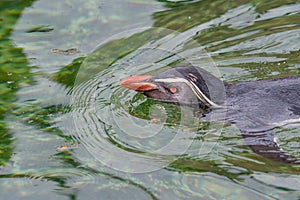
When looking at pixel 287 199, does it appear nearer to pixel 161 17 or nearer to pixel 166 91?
pixel 166 91

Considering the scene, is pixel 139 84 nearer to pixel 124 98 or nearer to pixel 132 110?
pixel 132 110

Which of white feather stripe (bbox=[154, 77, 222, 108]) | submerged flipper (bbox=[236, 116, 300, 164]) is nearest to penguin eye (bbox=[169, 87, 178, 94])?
white feather stripe (bbox=[154, 77, 222, 108])

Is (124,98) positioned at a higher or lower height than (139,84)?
lower

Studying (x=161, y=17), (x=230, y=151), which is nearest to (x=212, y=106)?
(x=230, y=151)

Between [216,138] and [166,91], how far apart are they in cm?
60

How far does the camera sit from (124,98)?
564 centimetres

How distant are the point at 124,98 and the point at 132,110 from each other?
9.2 inches

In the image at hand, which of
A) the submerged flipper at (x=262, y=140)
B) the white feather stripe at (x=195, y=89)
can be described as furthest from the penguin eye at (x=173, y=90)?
the submerged flipper at (x=262, y=140)

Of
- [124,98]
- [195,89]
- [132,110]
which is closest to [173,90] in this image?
[195,89]

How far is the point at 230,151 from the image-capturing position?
4777mm

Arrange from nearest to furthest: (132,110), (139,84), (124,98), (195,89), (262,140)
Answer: (262,140) < (195,89) < (139,84) < (132,110) < (124,98)

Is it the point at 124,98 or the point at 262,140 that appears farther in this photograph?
the point at 124,98

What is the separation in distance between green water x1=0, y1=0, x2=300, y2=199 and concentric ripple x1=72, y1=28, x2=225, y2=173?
0.01 metres

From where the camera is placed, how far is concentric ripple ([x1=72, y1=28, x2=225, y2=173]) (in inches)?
190
